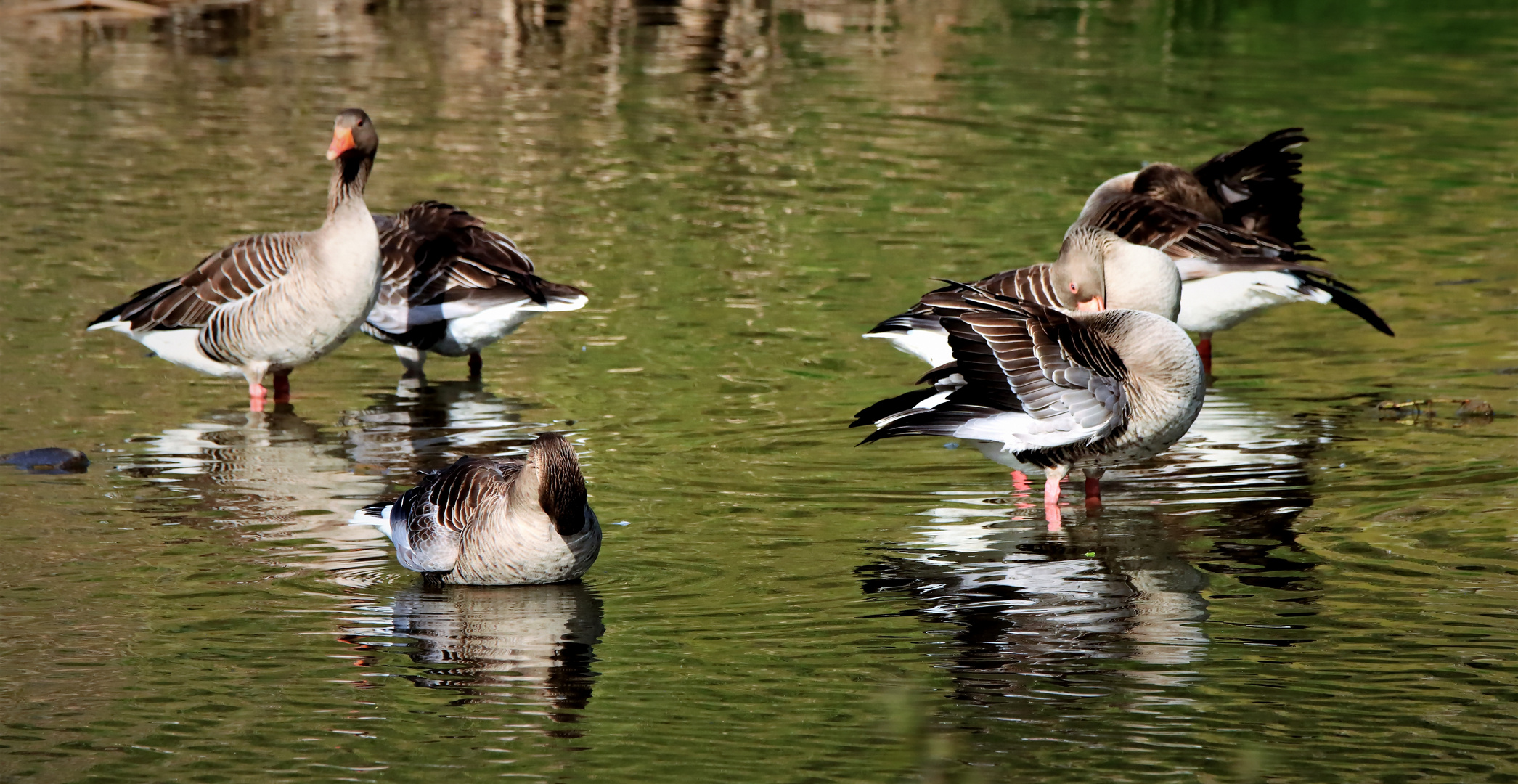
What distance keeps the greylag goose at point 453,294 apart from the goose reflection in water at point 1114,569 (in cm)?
396

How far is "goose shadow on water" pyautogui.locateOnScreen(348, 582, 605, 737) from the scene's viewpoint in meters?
6.96

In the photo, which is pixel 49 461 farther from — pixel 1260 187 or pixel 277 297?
pixel 1260 187

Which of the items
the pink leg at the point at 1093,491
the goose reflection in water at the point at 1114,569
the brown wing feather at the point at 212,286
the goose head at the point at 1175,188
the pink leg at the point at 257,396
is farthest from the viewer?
the goose head at the point at 1175,188

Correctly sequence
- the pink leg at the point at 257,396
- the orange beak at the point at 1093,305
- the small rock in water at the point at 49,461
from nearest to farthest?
the orange beak at the point at 1093,305 → the small rock in water at the point at 49,461 → the pink leg at the point at 257,396

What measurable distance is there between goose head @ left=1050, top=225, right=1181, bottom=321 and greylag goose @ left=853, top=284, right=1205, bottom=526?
2.17ft

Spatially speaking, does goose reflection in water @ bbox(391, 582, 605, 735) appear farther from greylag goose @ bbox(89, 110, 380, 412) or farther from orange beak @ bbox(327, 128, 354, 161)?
orange beak @ bbox(327, 128, 354, 161)

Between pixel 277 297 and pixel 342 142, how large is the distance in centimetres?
108

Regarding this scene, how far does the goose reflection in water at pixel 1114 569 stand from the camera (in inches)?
289

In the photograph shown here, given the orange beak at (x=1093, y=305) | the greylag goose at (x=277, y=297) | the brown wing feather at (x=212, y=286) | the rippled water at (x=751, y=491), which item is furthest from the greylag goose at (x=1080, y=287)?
the brown wing feather at (x=212, y=286)

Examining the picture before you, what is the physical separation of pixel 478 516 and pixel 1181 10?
1095 inches

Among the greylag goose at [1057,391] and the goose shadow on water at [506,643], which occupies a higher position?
the greylag goose at [1057,391]

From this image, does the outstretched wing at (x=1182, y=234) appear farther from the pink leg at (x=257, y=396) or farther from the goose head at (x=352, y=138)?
the pink leg at (x=257, y=396)

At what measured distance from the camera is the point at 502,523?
796 centimetres

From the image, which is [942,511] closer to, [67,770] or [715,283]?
[67,770]
